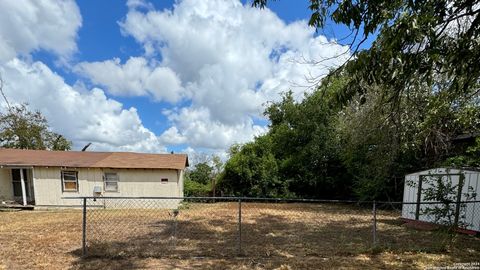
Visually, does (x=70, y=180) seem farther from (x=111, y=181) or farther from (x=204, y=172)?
(x=204, y=172)

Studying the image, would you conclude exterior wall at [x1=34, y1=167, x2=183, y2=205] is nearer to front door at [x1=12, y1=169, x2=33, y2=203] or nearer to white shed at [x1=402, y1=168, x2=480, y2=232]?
front door at [x1=12, y1=169, x2=33, y2=203]

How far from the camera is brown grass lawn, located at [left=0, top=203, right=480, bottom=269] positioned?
5.64 meters

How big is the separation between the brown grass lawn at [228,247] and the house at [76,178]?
684 cm

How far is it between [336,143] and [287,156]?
11.4 feet

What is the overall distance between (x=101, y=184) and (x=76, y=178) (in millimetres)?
1284

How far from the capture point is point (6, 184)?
17.2 m

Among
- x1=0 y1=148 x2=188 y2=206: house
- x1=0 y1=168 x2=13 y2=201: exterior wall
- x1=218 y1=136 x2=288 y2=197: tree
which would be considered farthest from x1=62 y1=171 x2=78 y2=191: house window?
x1=218 y1=136 x2=288 y2=197: tree

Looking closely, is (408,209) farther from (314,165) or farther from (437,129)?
(314,165)

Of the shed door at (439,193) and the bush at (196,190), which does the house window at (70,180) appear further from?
the shed door at (439,193)

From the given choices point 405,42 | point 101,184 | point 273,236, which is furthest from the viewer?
point 101,184

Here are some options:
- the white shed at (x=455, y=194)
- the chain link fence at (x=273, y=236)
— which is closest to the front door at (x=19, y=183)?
the chain link fence at (x=273, y=236)

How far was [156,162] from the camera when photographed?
60.0 feet

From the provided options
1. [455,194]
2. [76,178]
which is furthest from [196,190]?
[455,194]

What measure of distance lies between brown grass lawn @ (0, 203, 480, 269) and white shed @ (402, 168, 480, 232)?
1.74 ft
